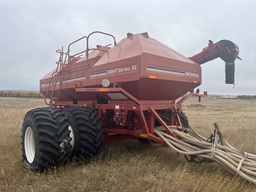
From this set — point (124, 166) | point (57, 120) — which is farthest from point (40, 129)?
point (124, 166)

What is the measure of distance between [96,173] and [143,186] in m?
0.87

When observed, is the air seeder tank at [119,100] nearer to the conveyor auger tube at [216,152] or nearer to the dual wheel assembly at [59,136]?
the dual wheel assembly at [59,136]

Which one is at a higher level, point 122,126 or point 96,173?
point 122,126

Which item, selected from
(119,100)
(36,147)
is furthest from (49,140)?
(119,100)

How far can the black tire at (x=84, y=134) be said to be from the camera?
4.88 m

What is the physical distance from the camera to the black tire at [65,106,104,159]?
4883 millimetres

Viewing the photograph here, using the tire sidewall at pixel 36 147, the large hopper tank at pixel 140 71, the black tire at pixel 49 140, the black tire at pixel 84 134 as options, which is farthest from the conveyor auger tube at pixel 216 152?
the tire sidewall at pixel 36 147

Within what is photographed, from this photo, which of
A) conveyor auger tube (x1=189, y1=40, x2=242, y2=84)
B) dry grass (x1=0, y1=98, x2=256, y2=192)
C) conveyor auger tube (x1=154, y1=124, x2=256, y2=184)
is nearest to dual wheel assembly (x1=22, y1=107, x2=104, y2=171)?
dry grass (x1=0, y1=98, x2=256, y2=192)

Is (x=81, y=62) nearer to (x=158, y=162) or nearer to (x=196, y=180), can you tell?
(x=158, y=162)

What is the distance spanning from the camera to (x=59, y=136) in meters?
4.51

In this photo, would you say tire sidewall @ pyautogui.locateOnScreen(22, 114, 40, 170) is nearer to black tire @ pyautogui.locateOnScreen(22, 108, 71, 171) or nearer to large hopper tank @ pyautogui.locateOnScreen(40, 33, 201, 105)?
black tire @ pyautogui.locateOnScreen(22, 108, 71, 171)

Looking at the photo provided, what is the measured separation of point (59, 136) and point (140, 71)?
1791 millimetres

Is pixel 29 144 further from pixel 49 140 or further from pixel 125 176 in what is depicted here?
pixel 125 176

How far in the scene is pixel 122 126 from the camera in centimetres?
570
